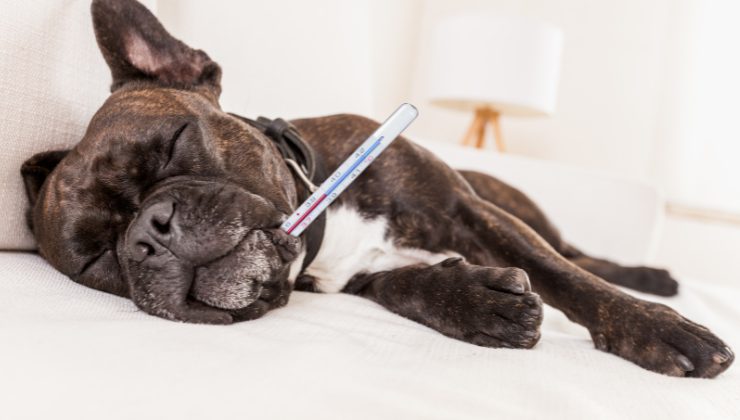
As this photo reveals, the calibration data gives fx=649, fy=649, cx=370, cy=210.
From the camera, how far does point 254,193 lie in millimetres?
1457

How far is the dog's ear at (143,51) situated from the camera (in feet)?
5.43

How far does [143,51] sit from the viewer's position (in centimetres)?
177

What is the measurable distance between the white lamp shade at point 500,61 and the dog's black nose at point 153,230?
3109mm

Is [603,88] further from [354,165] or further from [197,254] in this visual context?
[197,254]

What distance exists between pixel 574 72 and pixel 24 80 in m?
4.65

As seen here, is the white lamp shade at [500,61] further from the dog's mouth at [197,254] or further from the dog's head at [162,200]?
the dog's mouth at [197,254]

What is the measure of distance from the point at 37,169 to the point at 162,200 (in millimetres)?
497

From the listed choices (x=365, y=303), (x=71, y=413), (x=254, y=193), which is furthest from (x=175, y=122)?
(x=71, y=413)

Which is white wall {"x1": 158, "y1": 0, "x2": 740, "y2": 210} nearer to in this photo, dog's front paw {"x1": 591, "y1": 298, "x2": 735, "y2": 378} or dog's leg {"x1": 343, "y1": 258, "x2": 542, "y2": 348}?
dog's leg {"x1": 343, "y1": 258, "x2": 542, "y2": 348}

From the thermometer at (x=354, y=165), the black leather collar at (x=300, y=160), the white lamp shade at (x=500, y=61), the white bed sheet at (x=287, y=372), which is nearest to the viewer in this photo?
the white bed sheet at (x=287, y=372)

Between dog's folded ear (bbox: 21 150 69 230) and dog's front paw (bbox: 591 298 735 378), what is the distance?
4.47 ft

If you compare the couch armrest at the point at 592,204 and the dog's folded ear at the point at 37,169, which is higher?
the dog's folded ear at the point at 37,169

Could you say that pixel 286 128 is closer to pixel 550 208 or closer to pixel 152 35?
pixel 152 35

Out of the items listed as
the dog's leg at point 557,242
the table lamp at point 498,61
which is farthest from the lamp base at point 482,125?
the dog's leg at point 557,242
